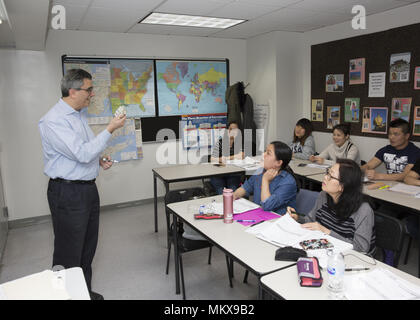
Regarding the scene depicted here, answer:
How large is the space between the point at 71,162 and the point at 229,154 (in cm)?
276

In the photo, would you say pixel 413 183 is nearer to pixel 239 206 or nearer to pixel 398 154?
pixel 398 154

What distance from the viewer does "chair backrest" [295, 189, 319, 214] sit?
8.41 feet

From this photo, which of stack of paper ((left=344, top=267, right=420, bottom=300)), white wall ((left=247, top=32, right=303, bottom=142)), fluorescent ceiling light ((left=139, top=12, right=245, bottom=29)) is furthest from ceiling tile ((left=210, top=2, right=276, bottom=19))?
stack of paper ((left=344, top=267, right=420, bottom=300))

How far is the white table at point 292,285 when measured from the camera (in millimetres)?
1351

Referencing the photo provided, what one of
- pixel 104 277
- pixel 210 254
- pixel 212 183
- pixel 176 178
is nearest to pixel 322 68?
pixel 212 183

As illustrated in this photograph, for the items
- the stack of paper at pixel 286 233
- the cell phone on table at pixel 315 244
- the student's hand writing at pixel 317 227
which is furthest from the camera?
the student's hand writing at pixel 317 227

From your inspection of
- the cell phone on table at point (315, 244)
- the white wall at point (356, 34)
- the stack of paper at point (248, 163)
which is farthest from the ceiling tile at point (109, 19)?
the cell phone on table at point (315, 244)

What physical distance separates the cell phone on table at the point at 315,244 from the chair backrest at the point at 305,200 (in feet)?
2.60

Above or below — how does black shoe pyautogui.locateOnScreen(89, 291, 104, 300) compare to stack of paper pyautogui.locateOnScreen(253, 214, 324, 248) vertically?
below

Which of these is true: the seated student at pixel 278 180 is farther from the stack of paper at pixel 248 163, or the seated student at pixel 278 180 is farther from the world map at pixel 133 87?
the world map at pixel 133 87

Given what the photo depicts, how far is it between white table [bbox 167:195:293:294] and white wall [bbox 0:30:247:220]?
285 cm

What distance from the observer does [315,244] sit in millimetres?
1750

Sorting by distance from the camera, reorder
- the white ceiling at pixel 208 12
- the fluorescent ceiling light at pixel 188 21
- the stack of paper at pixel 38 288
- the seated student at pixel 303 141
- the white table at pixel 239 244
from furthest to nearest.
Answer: the seated student at pixel 303 141 → the fluorescent ceiling light at pixel 188 21 → the white ceiling at pixel 208 12 → the white table at pixel 239 244 → the stack of paper at pixel 38 288

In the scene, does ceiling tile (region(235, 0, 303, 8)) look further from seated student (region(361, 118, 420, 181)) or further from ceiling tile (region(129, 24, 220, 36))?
seated student (region(361, 118, 420, 181))
